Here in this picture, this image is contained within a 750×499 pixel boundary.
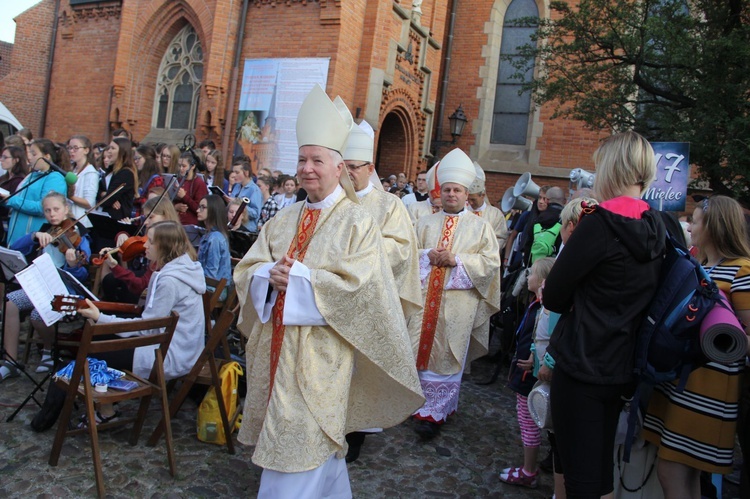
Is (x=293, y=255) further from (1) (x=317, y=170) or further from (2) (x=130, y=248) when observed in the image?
(2) (x=130, y=248)

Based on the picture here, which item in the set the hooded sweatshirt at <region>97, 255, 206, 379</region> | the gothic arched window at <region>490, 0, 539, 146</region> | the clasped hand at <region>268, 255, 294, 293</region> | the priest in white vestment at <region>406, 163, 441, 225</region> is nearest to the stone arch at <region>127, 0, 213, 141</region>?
the gothic arched window at <region>490, 0, 539, 146</region>

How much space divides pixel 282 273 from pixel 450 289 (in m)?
2.33

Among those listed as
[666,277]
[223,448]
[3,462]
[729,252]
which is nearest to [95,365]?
[3,462]

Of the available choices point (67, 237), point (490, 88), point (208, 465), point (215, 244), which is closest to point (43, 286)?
point (208, 465)

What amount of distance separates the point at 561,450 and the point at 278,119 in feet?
36.7

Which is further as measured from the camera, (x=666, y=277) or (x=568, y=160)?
(x=568, y=160)

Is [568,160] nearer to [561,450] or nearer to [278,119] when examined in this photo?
[278,119]

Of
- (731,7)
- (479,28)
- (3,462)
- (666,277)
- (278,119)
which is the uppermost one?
(479,28)

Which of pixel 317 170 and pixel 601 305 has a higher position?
pixel 317 170

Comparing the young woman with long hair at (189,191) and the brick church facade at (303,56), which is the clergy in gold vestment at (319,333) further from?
the brick church facade at (303,56)

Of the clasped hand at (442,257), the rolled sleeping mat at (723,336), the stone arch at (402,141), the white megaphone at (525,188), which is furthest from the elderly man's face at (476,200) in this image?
the stone arch at (402,141)

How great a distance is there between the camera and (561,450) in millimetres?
2529

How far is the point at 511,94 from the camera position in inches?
656

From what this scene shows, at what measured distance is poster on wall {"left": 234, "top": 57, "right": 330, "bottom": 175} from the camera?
12500 millimetres
